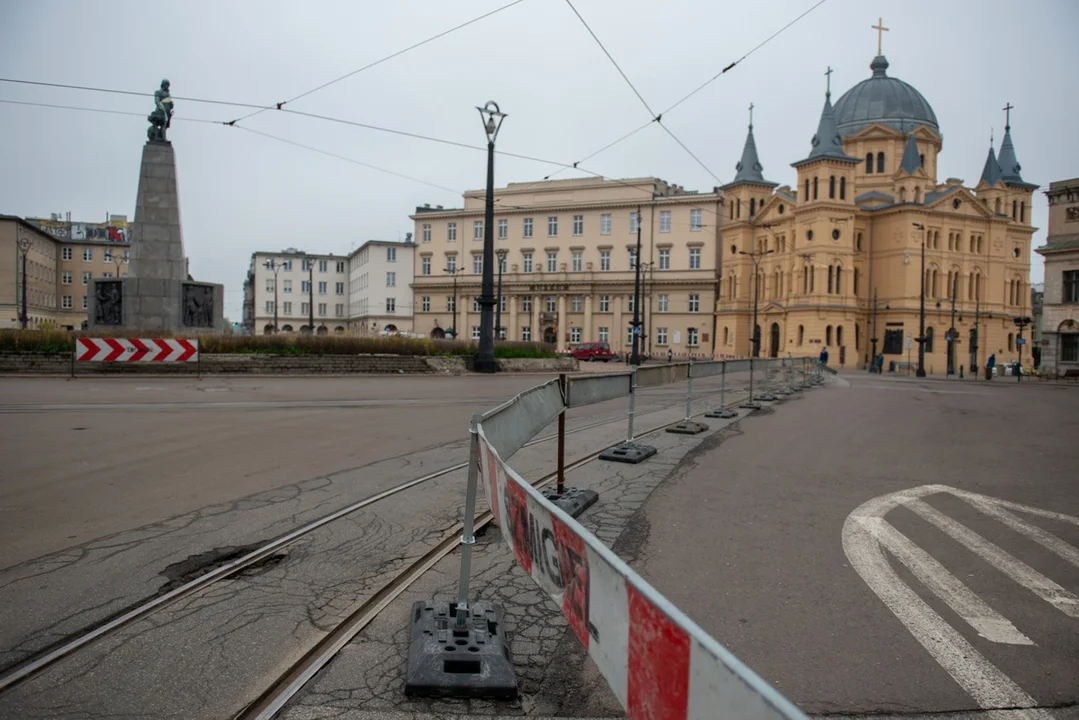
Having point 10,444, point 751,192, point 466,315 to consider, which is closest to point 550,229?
point 466,315

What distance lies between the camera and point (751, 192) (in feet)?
244

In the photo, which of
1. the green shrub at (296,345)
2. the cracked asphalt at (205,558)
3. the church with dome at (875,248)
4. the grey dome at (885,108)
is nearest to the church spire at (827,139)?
the church with dome at (875,248)

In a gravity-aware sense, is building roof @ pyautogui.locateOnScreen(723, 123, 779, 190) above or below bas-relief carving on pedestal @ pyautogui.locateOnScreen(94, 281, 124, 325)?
above

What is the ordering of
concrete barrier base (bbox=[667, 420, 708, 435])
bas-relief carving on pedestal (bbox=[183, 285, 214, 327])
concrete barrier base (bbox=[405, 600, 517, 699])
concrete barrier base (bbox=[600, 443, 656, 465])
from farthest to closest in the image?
bas-relief carving on pedestal (bbox=[183, 285, 214, 327]) < concrete barrier base (bbox=[667, 420, 708, 435]) < concrete barrier base (bbox=[600, 443, 656, 465]) < concrete barrier base (bbox=[405, 600, 517, 699])

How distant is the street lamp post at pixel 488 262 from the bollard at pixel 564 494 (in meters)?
19.4

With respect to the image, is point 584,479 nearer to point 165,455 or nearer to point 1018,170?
point 165,455

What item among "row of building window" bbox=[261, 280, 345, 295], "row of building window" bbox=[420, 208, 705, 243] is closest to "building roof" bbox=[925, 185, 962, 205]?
"row of building window" bbox=[420, 208, 705, 243]

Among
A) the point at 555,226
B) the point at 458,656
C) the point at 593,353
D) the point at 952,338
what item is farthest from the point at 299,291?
the point at 458,656

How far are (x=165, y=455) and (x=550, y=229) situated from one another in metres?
73.6

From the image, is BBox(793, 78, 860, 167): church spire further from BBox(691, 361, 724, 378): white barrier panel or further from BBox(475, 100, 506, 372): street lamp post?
BBox(691, 361, 724, 378): white barrier panel

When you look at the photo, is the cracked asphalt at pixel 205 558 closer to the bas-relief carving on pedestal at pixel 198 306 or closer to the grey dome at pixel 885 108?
the bas-relief carving on pedestal at pixel 198 306

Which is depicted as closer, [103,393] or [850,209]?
[103,393]

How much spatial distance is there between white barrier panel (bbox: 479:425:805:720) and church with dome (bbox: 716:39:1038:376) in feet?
216

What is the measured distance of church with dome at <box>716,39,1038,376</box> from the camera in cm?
6506
